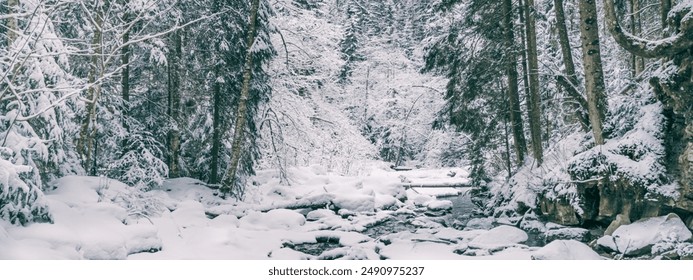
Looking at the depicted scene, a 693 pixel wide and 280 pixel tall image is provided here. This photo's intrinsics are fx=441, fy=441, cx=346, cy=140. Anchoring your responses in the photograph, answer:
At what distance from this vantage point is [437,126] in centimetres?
1383

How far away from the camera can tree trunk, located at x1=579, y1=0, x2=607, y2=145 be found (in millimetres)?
7785

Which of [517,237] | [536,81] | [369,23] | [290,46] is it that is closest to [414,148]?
[369,23]

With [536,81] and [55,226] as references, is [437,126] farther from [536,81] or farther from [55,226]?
[55,226]

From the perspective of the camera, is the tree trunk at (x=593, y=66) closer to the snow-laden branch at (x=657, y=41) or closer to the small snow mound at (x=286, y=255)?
the snow-laden branch at (x=657, y=41)

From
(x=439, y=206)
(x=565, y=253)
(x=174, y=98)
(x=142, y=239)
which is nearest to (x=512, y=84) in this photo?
(x=439, y=206)

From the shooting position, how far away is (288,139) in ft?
53.9

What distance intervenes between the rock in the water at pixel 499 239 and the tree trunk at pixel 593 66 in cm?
229

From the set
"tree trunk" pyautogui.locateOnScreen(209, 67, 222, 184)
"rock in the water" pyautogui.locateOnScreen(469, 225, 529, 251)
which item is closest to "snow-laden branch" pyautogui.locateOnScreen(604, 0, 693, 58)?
"rock in the water" pyautogui.locateOnScreen(469, 225, 529, 251)

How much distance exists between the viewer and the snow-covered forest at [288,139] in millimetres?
5758

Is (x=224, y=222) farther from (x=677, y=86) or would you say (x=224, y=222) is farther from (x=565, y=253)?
(x=677, y=86)

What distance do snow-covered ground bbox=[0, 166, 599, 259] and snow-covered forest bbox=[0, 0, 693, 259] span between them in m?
0.04

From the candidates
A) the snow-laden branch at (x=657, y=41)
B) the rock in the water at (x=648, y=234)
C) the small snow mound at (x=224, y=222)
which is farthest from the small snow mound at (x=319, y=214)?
the snow-laden branch at (x=657, y=41)

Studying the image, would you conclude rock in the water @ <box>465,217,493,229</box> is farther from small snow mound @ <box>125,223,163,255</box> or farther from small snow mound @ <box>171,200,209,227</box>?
small snow mound @ <box>125,223,163,255</box>
